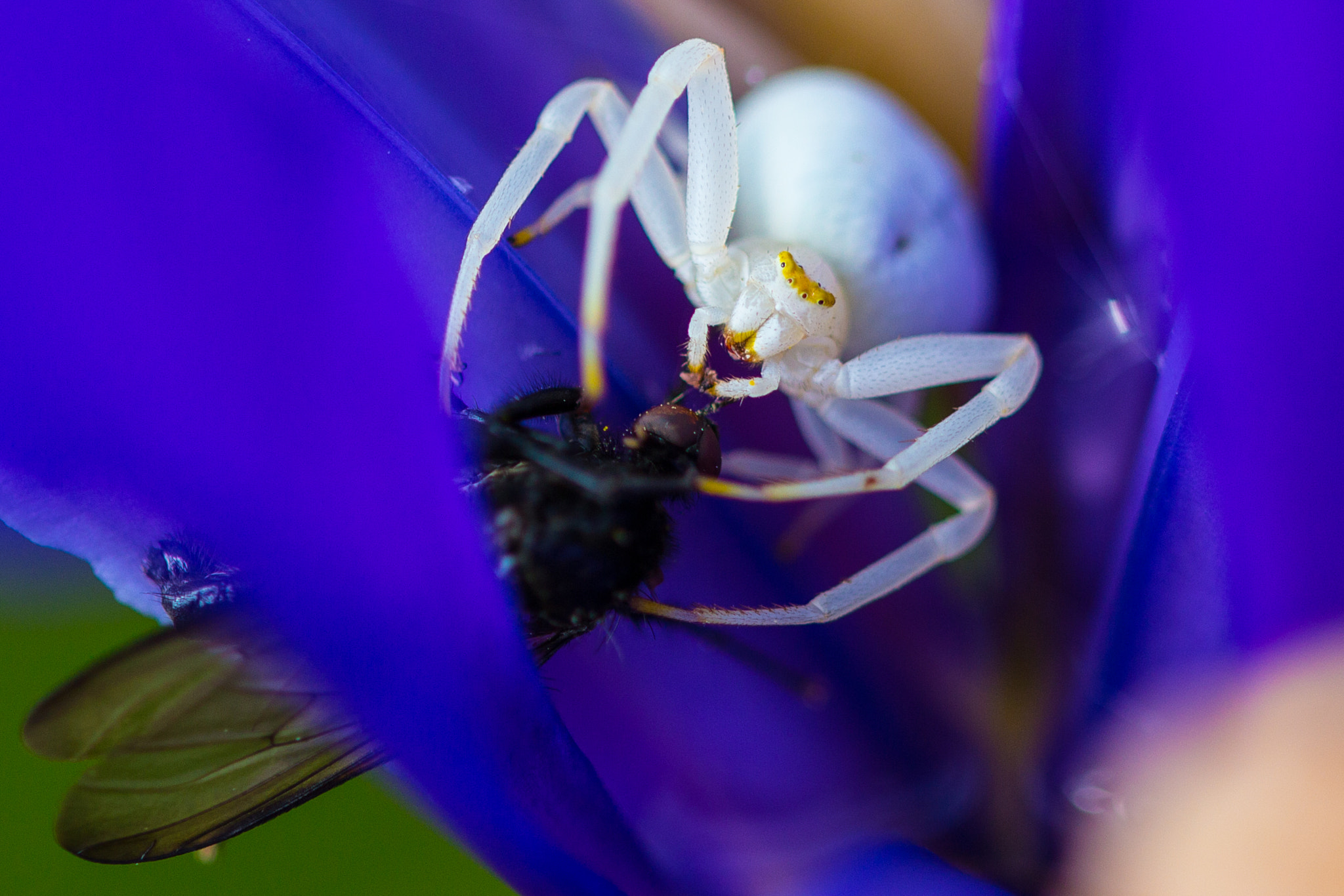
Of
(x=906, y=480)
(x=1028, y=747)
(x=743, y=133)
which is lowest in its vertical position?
(x=1028, y=747)

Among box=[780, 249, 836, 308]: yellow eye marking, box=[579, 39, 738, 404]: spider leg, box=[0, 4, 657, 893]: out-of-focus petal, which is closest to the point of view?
box=[0, 4, 657, 893]: out-of-focus petal

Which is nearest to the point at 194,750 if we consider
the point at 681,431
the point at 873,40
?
the point at 681,431

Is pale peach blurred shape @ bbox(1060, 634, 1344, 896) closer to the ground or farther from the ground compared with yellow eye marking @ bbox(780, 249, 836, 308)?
closer to the ground

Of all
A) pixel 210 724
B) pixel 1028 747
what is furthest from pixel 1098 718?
pixel 210 724

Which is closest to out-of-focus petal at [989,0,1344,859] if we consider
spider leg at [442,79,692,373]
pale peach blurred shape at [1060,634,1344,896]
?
pale peach blurred shape at [1060,634,1344,896]

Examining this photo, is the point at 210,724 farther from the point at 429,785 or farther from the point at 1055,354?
the point at 1055,354

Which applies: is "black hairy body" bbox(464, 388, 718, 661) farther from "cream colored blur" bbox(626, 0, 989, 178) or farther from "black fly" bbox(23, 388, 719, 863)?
"cream colored blur" bbox(626, 0, 989, 178)

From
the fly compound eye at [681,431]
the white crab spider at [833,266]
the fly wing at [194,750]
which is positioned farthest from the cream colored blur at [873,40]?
the fly wing at [194,750]
